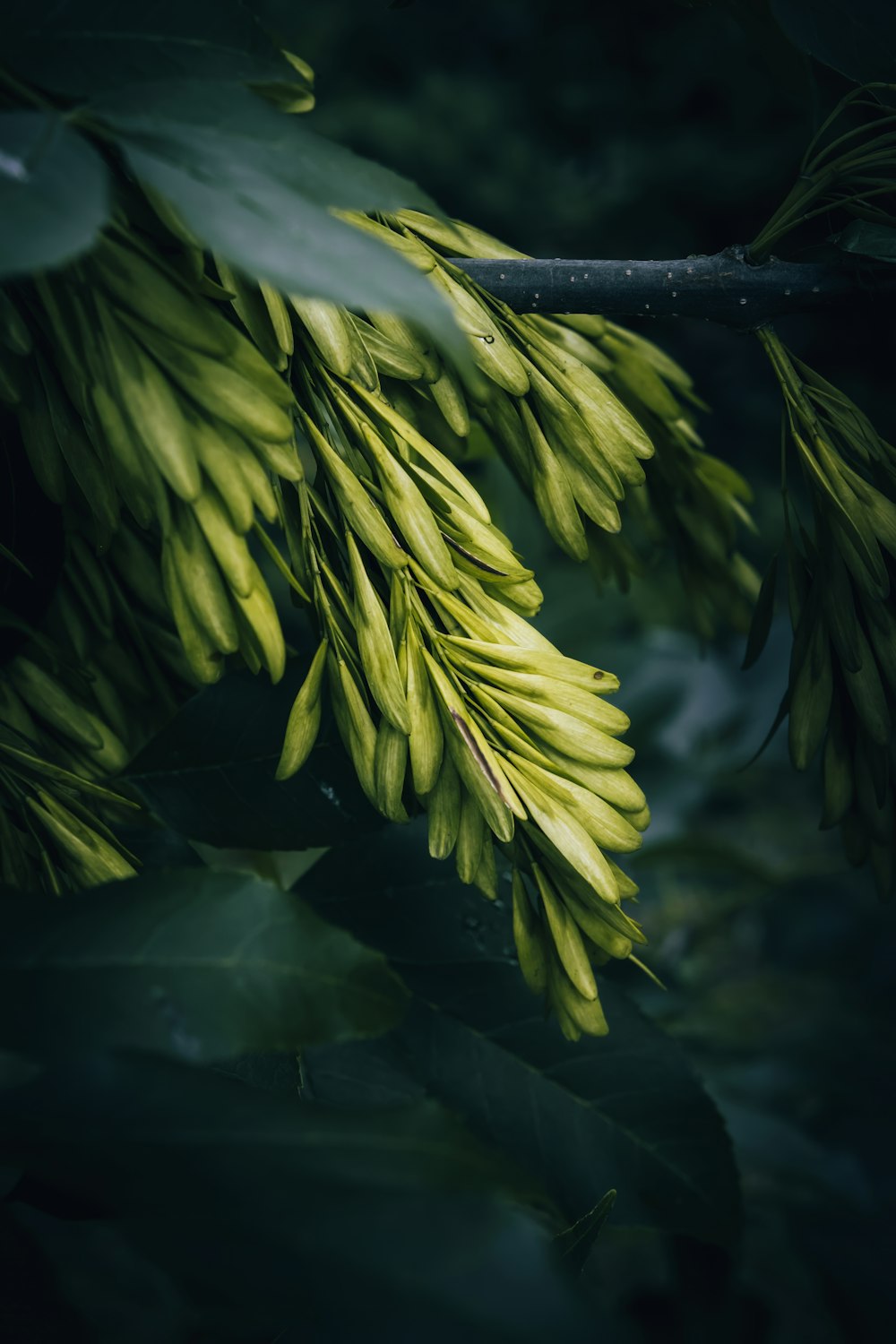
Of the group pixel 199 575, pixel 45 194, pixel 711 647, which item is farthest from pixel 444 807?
pixel 711 647

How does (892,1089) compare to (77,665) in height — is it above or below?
below

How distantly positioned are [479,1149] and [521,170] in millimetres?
2629

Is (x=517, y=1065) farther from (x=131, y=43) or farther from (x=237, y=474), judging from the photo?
(x=131, y=43)

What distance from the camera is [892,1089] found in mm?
1011

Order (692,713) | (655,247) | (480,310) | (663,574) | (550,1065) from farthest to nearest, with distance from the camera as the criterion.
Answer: (655,247) < (663,574) < (692,713) < (550,1065) < (480,310)

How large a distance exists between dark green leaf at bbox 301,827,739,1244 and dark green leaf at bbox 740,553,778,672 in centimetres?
18

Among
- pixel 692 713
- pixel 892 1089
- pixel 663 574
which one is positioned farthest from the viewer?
pixel 663 574

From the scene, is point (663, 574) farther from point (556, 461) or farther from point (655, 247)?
point (556, 461)

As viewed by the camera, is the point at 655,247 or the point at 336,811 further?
the point at 655,247

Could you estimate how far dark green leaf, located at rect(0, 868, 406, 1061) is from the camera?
11.4 inches

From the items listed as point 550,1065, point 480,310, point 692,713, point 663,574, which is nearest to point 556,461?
point 480,310

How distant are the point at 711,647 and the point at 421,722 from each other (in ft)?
3.04

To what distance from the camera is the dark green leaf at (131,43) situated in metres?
0.30

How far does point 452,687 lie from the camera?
36 centimetres
